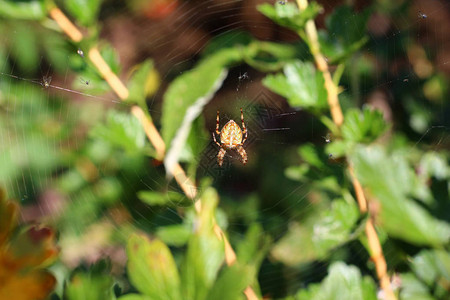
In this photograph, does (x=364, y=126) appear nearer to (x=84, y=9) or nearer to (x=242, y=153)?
(x=84, y=9)

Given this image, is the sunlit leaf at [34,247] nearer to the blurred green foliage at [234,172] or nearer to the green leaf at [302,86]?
the blurred green foliage at [234,172]

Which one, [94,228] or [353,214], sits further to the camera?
[94,228]

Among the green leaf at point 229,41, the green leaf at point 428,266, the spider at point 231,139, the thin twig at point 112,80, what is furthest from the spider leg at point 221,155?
the green leaf at point 428,266

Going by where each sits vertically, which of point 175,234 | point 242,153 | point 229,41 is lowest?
point 242,153

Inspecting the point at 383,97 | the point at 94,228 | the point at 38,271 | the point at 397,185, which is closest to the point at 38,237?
the point at 38,271

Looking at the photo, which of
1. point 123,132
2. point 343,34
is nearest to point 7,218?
point 123,132

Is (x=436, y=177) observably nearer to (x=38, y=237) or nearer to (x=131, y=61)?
(x=38, y=237)
